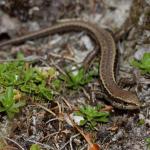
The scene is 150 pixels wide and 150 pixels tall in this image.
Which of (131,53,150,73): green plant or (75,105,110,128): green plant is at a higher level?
(131,53,150,73): green plant

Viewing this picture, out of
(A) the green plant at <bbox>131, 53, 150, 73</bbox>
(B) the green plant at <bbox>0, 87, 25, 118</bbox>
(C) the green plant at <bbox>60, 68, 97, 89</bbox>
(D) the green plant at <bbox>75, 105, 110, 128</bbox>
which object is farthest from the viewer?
(C) the green plant at <bbox>60, 68, 97, 89</bbox>

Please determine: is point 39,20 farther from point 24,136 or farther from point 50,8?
point 24,136

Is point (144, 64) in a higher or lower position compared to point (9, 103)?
higher

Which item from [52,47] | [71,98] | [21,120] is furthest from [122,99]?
[52,47]

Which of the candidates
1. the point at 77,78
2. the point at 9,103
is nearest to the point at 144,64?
the point at 77,78

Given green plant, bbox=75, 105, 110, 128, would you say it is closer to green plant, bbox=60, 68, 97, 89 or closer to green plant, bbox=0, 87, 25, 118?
green plant, bbox=60, 68, 97, 89

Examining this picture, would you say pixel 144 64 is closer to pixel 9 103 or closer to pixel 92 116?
pixel 92 116

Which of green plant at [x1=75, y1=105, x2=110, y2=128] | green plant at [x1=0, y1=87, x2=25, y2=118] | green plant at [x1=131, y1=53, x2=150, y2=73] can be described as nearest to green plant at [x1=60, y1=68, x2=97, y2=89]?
green plant at [x1=75, y1=105, x2=110, y2=128]

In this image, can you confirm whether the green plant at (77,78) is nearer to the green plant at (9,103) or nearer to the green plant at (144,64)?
the green plant at (144,64)

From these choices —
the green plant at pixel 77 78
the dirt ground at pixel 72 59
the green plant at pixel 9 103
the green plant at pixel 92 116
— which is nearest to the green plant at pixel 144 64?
the dirt ground at pixel 72 59
